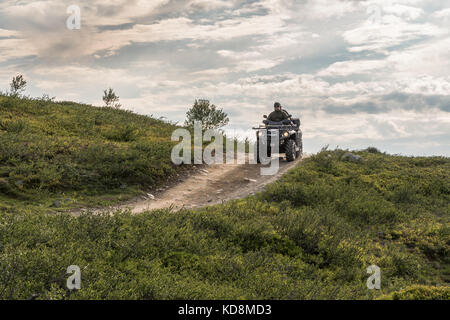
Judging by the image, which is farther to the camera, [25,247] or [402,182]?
[402,182]

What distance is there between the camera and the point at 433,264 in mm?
11164

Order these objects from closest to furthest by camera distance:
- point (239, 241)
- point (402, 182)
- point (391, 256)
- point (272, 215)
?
point (239, 241), point (391, 256), point (272, 215), point (402, 182)

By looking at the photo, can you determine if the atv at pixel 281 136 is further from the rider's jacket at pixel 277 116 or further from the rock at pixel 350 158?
the rock at pixel 350 158

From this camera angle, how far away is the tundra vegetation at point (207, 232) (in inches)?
243

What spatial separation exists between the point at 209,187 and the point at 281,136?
6.32 meters

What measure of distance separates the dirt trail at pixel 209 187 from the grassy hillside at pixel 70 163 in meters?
0.87

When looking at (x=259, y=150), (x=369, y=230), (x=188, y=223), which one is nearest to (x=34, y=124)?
(x=259, y=150)

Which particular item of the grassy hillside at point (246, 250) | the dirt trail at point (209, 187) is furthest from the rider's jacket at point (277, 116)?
the grassy hillside at point (246, 250)

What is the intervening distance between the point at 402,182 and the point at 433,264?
8.35m

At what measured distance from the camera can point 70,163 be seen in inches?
590

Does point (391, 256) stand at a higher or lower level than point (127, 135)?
lower

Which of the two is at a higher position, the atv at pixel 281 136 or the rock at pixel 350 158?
the atv at pixel 281 136

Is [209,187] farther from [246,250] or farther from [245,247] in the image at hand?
[246,250]
